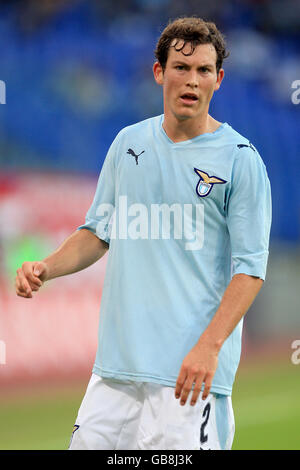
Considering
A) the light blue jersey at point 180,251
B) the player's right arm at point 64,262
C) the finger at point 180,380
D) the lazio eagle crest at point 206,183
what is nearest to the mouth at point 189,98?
the light blue jersey at point 180,251

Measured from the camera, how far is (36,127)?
15.3ft

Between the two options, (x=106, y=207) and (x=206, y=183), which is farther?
(x=106, y=207)

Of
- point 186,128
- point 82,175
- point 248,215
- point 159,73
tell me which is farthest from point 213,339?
point 82,175

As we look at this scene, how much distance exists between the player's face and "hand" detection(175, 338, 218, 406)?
2.17 ft

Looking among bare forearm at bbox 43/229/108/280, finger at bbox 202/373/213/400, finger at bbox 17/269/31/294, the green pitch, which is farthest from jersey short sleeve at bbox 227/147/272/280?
the green pitch

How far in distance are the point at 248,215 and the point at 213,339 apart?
0.35m

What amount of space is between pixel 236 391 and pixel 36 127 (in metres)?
2.02

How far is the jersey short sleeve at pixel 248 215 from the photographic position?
79.7 inches

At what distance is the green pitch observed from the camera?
405 centimetres

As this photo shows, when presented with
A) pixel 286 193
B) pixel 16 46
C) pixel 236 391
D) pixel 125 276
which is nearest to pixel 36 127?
pixel 16 46

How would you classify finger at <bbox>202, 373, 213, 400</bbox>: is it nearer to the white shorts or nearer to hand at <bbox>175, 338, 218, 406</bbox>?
hand at <bbox>175, 338, 218, 406</bbox>

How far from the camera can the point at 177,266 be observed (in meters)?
2.08

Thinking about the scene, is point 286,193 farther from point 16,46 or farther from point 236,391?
point 16,46

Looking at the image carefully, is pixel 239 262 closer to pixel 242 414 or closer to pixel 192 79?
pixel 192 79
